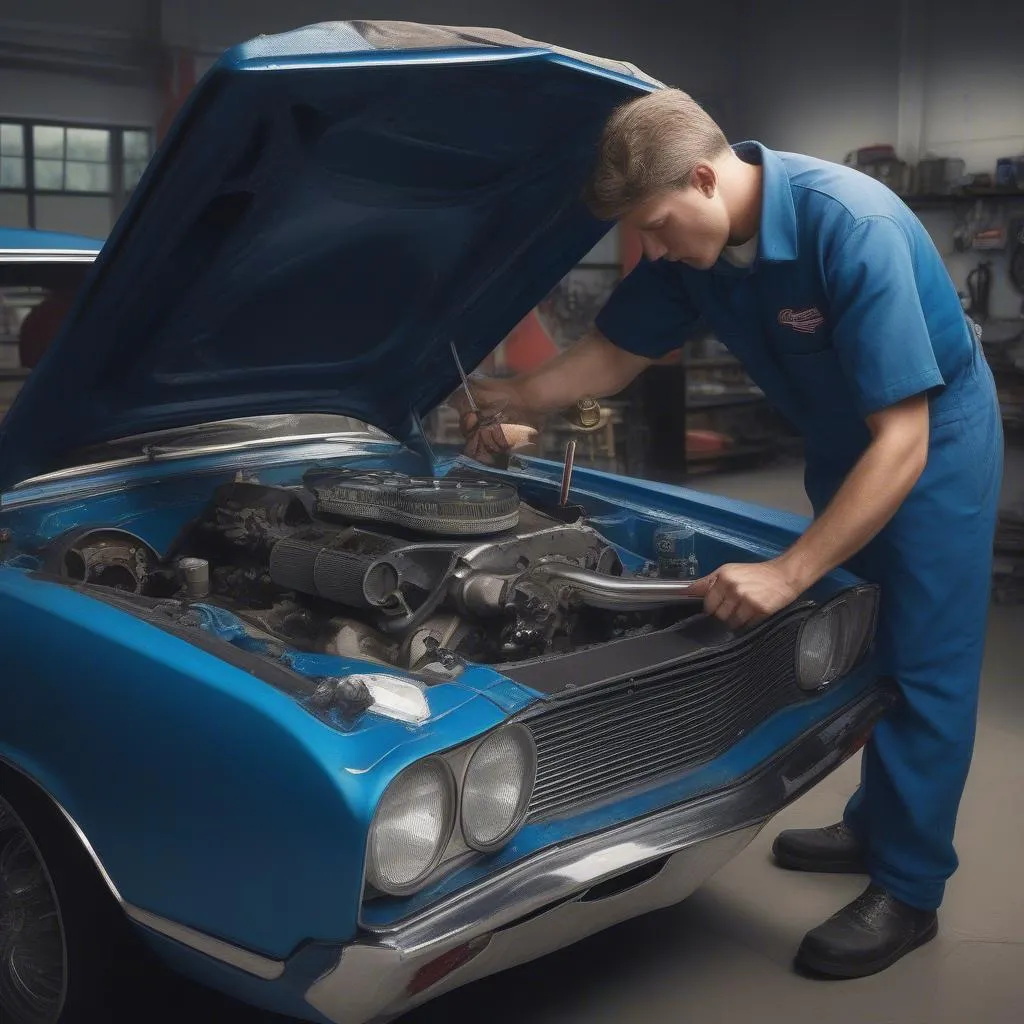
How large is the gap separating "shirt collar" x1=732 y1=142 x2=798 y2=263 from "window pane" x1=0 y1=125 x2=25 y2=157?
10.7ft

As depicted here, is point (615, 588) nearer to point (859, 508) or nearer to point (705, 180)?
point (859, 508)

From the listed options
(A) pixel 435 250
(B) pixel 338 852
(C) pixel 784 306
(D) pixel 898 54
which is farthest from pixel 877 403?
(D) pixel 898 54

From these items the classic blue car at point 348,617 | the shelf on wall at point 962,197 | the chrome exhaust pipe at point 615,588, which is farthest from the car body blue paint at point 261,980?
the shelf on wall at point 962,197

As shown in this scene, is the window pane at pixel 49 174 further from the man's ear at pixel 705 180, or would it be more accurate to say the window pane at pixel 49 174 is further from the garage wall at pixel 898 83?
the man's ear at pixel 705 180

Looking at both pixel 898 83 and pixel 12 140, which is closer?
pixel 12 140

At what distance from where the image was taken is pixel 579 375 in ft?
8.84

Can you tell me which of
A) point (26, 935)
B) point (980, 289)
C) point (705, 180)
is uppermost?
point (705, 180)

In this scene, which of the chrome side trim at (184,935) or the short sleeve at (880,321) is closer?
the chrome side trim at (184,935)

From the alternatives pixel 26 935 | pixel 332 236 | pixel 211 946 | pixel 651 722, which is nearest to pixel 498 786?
pixel 651 722

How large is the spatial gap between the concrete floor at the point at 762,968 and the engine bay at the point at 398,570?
0.59 meters

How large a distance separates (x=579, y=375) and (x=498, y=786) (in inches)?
49.7

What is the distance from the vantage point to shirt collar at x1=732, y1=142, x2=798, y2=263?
6.89 feet

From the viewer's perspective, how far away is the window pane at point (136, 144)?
4465 millimetres

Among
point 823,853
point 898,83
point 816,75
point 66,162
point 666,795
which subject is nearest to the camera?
point 666,795
